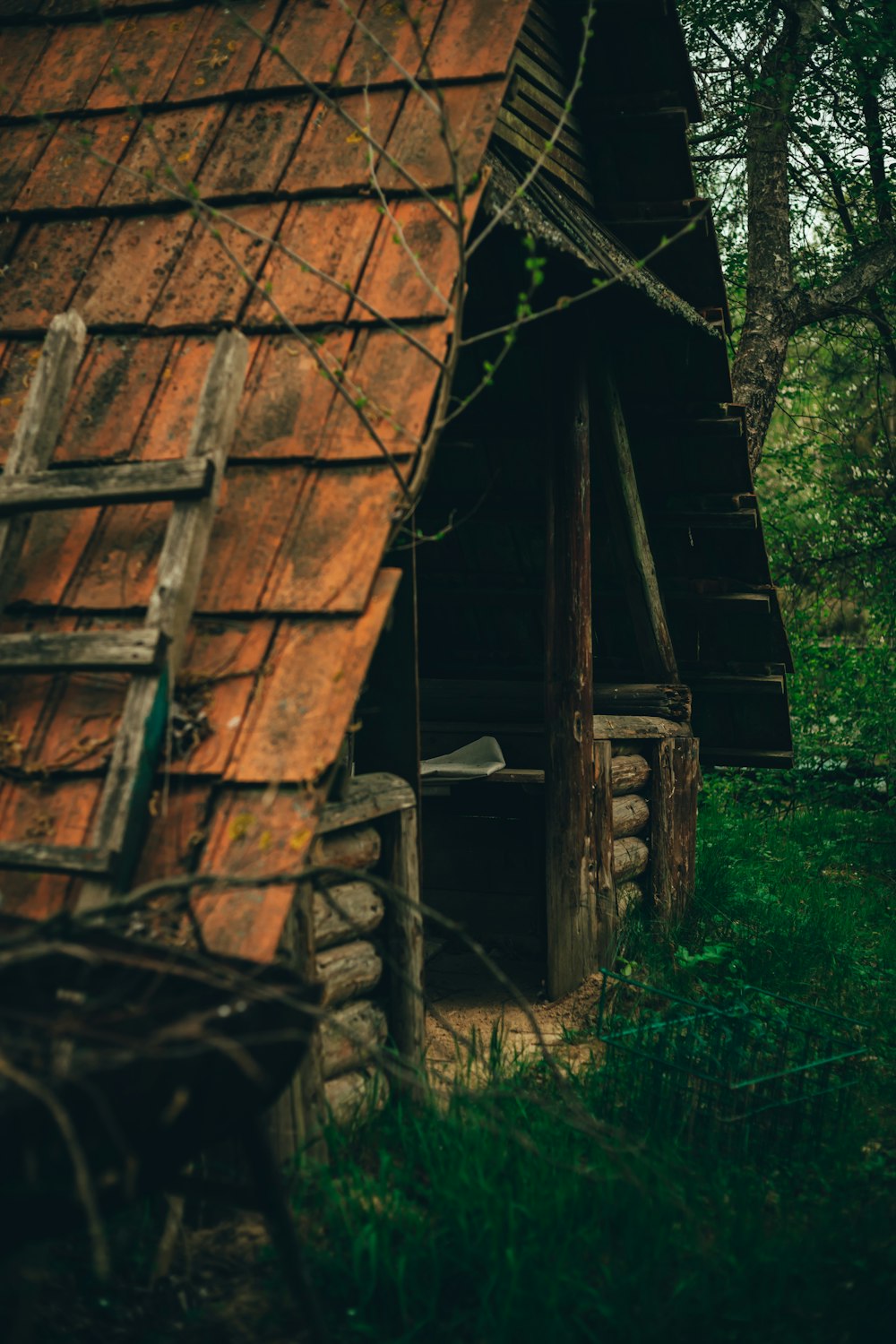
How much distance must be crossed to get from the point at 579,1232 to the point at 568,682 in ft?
9.21

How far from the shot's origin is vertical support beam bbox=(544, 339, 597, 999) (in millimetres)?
5188

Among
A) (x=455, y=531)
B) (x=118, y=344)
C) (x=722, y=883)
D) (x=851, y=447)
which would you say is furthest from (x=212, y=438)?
(x=851, y=447)

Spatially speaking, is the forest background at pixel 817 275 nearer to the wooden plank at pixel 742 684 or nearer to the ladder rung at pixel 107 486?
the wooden plank at pixel 742 684

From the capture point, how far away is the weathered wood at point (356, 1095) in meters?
3.33

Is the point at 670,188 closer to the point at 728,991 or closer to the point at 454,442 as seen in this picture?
the point at 454,442

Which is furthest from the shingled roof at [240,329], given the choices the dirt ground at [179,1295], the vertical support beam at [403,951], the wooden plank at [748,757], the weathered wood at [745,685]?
the wooden plank at [748,757]

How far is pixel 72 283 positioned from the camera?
3.54 meters

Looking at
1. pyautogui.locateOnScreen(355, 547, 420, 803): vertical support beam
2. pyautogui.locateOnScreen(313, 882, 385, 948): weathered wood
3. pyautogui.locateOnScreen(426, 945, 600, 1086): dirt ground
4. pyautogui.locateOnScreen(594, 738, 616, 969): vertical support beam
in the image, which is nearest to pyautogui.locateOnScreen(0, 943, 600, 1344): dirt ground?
pyautogui.locateOnScreen(313, 882, 385, 948): weathered wood

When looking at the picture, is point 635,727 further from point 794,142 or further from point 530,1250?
point 794,142

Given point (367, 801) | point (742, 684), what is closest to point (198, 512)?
point (367, 801)

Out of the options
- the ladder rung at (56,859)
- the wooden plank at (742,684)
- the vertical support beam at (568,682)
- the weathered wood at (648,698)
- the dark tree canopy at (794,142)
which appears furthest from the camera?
the dark tree canopy at (794,142)

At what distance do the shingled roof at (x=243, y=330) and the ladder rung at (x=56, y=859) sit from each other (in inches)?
3.9

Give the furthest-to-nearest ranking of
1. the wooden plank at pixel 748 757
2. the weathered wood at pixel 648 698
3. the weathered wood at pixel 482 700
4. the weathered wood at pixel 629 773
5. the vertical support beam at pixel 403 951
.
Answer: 1. the wooden plank at pixel 748 757
2. the weathered wood at pixel 482 700
3. the weathered wood at pixel 648 698
4. the weathered wood at pixel 629 773
5. the vertical support beam at pixel 403 951

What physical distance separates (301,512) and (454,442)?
3233mm
